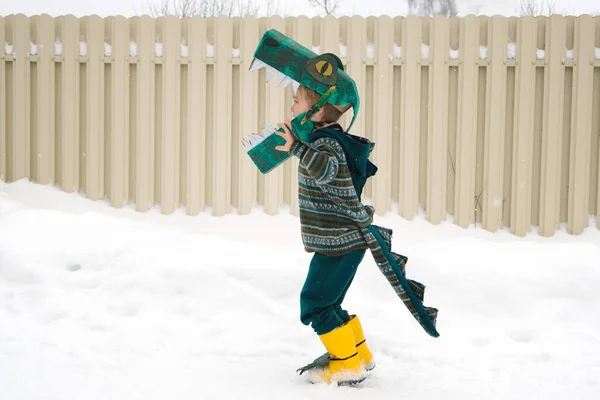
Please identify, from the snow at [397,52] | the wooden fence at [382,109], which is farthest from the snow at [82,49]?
the snow at [397,52]

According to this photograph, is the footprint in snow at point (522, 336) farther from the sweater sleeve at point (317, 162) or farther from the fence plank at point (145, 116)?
the fence plank at point (145, 116)

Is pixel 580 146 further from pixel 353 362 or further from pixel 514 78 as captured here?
pixel 353 362

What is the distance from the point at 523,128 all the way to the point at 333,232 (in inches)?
132

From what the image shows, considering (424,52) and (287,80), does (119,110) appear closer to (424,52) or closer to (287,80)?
(424,52)

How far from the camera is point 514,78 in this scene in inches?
207

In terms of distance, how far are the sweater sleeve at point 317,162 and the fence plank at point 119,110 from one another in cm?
333

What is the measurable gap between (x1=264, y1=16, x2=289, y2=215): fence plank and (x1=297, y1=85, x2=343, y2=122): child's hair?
2578 millimetres

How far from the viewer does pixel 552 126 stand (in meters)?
5.20

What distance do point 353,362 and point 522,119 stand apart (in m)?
3.43

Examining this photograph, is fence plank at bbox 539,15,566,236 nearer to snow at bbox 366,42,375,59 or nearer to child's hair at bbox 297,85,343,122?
snow at bbox 366,42,375,59

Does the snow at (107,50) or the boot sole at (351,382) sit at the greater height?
the snow at (107,50)

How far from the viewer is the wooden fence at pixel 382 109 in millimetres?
5152

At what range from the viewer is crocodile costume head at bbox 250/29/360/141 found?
2.37 metres

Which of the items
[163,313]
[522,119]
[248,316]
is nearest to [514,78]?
[522,119]
